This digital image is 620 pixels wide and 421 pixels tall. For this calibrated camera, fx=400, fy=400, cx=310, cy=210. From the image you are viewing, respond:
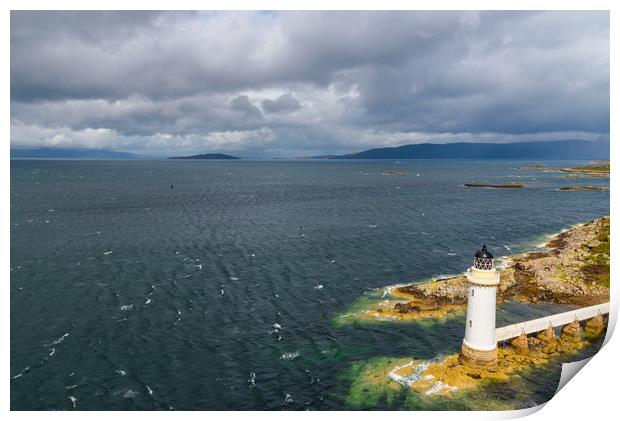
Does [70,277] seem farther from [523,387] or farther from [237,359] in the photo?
[523,387]

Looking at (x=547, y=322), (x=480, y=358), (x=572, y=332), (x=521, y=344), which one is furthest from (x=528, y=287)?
(x=480, y=358)

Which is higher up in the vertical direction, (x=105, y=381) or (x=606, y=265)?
(x=606, y=265)

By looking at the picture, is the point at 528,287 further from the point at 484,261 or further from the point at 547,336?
the point at 484,261

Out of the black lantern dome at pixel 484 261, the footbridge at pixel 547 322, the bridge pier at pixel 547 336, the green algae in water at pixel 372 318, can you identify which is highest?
the black lantern dome at pixel 484 261

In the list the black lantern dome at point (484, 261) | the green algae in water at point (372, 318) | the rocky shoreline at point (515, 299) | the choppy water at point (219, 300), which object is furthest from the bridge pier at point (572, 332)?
the black lantern dome at point (484, 261)

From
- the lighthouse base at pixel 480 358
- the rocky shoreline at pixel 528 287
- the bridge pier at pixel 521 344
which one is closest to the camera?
the lighthouse base at pixel 480 358

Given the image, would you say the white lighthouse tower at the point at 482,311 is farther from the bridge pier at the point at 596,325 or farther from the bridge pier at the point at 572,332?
the bridge pier at the point at 596,325
